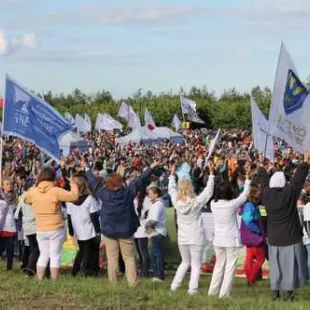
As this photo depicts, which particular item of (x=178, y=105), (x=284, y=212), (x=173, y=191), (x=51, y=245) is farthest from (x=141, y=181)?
(x=178, y=105)

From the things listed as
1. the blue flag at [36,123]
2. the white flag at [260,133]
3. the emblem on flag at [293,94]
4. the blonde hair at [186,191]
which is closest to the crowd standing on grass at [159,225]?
the blonde hair at [186,191]

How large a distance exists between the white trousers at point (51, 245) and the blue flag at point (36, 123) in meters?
4.08

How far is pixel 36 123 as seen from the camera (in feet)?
50.6

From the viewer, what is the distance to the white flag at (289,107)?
14844 millimetres

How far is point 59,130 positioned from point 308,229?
5785 millimetres

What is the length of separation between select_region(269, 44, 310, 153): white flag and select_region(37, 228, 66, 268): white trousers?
205 inches

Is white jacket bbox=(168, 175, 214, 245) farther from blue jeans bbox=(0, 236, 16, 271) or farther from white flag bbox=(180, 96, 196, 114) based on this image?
white flag bbox=(180, 96, 196, 114)

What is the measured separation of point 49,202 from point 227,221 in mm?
2381

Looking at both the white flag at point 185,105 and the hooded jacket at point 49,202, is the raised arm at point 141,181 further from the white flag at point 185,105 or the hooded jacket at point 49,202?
the white flag at point 185,105

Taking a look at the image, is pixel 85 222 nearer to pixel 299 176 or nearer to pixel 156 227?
pixel 156 227

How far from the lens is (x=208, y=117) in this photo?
97.1 m

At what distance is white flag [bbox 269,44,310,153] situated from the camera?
14.8 m

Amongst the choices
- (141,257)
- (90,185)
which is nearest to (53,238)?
(90,185)

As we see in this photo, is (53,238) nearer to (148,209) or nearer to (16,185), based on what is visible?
(148,209)
